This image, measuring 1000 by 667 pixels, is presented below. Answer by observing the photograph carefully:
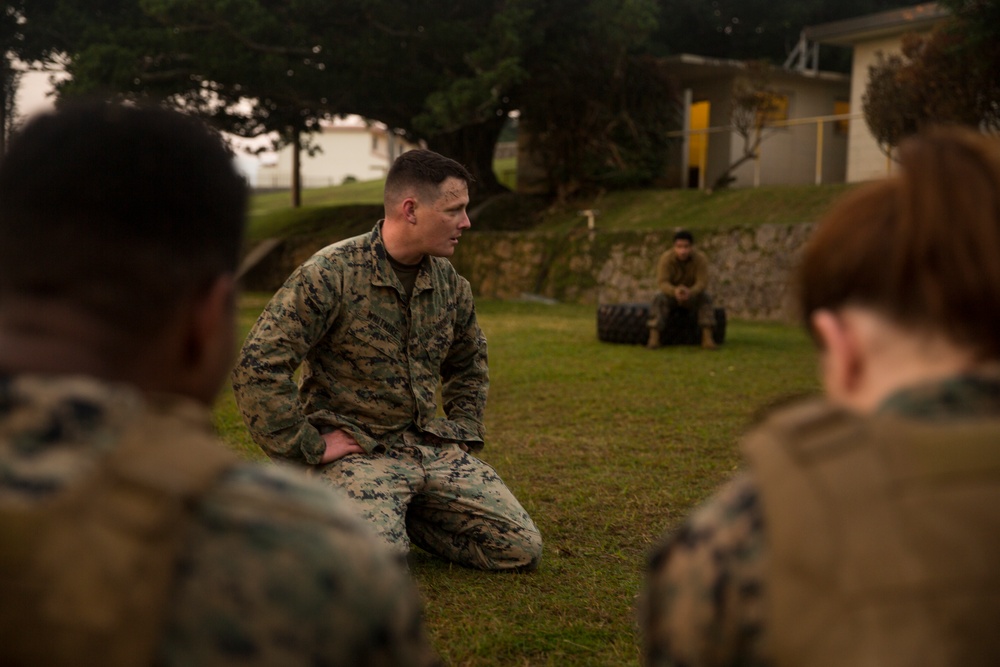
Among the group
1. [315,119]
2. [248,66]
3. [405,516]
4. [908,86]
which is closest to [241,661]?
[405,516]

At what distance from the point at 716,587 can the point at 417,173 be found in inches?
141

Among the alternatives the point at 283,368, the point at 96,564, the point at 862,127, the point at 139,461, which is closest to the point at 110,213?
the point at 139,461

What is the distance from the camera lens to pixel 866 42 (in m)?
24.5

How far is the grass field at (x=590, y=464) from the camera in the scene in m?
3.77

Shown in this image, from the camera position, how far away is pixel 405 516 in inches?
178

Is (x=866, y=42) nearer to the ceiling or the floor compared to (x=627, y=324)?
nearer to the ceiling

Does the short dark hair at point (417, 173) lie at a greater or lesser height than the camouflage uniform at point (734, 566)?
greater

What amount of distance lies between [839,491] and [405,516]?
3.44 m

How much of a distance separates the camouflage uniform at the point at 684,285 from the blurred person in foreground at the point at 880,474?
38.6ft

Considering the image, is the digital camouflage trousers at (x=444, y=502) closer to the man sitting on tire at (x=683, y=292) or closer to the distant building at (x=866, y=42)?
the man sitting on tire at (x=683, y=292)

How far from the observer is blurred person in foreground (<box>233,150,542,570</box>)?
4219mm

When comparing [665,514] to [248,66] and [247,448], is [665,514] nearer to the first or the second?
[247,448]

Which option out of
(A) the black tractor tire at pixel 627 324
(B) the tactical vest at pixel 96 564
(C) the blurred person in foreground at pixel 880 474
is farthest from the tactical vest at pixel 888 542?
(A) the black tractor tire at pixel 627 324

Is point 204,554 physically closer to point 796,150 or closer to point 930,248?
point 930,248
